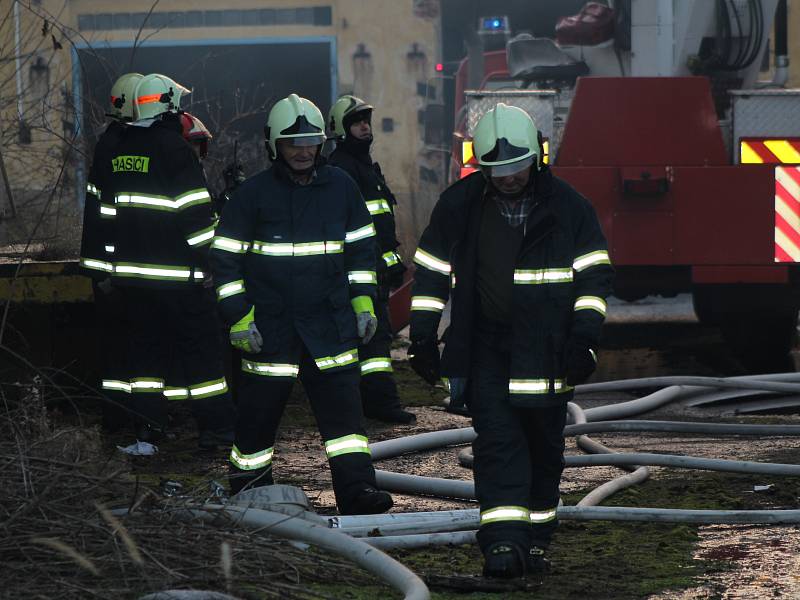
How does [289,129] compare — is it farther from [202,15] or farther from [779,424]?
[202,15]

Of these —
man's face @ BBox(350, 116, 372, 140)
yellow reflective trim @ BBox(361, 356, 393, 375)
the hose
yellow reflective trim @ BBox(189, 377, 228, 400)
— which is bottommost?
yellow reflective trim @ BBox(361, 356, 393, 375)

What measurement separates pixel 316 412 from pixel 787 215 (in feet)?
14.6

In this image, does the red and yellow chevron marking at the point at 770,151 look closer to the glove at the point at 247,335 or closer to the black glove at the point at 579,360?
the glove at the point at 247,335

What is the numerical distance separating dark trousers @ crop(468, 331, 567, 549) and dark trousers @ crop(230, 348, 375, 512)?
79cm

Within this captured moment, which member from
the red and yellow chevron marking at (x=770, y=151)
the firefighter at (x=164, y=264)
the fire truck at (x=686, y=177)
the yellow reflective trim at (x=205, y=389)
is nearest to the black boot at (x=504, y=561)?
the firefighter at (x=164, y=264)

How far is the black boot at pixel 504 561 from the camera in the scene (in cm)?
433

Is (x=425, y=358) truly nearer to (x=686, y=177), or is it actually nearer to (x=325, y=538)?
(x=325, y=538)

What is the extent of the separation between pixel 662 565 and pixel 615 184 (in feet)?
15.4

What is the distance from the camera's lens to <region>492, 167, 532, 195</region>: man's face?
4.54m

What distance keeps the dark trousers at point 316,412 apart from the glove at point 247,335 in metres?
0.09

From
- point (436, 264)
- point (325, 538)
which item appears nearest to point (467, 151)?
point (436, 264)

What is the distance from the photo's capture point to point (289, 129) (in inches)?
209

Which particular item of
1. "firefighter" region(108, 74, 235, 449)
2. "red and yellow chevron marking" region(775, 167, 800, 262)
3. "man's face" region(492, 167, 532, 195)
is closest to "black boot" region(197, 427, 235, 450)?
"firefighter" region(108, 74, 235, 449)

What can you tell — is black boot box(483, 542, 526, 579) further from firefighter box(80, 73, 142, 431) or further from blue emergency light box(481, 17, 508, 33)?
blue emergency light box(481, 17, 508, 33)
